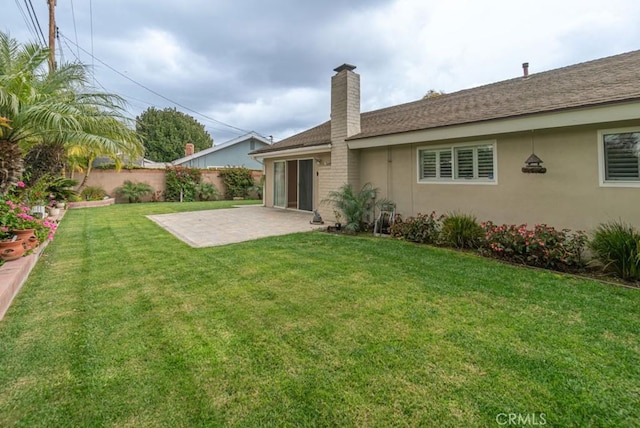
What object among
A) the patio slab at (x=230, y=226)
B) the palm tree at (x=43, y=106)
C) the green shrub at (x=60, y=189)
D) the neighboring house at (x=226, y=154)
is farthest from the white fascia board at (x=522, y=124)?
the neighboring house at (x=226, y=154)

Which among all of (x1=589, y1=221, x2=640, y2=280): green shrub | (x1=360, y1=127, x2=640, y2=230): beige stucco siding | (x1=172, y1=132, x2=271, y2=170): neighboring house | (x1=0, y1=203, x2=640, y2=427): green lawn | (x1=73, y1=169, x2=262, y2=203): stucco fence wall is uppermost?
(x1=172, y1=132, x2=271, y2=170): neighboring house

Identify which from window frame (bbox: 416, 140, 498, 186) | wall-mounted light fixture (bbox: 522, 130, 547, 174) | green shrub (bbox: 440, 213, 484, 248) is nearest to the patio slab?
window frame (bbox: 416, 140, 498, 186)

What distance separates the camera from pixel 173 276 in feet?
16.2

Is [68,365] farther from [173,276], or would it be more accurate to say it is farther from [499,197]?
[499,197]

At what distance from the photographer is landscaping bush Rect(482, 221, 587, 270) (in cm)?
533

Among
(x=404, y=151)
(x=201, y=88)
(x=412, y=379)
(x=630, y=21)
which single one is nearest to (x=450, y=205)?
(x=404, y=151)

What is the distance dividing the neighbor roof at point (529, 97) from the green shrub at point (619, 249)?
2.10 metres

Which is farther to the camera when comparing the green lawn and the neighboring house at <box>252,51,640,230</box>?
the neighboring house at <box>252,51,640,230</box>

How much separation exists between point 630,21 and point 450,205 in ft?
28.6

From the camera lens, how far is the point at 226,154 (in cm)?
2648

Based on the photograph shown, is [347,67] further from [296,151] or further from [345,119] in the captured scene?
[296,151]

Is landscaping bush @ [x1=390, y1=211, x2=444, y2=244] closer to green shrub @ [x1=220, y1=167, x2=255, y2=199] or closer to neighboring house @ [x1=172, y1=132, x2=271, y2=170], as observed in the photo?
green shrub @ [x1=220, y1=167, x2=255, y2=199]

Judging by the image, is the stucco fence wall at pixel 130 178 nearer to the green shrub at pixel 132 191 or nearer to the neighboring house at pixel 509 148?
the green shrub at pixel 132 191

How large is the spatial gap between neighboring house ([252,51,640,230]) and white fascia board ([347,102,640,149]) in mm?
17
